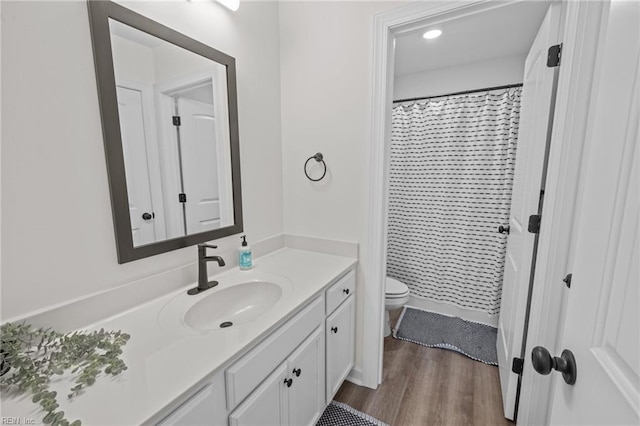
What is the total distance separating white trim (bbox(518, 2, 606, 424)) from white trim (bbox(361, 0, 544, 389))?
357 millimetres

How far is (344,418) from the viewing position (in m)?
1.47

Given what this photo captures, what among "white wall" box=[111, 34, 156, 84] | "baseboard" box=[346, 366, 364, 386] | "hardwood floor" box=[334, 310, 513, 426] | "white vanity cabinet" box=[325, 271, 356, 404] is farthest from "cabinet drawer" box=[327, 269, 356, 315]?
"white wall" box=[111, 34, 156, 84]

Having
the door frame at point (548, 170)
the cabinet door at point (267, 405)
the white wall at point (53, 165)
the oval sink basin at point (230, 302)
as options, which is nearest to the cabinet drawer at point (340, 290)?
the door frame at point (548, 170)

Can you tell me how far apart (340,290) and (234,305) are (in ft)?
1.76

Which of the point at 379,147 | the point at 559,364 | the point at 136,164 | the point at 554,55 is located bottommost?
the point at 559,364

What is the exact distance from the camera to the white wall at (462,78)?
209cm

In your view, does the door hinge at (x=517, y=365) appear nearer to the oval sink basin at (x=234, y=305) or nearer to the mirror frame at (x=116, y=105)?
the oval sink basin at (x=234, y=305)

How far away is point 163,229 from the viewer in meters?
1.14

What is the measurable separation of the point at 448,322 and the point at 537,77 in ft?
6.38

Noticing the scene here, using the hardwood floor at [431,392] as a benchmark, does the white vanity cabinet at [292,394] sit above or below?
above

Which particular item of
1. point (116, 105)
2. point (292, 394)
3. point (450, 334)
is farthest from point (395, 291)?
point (116, 105)

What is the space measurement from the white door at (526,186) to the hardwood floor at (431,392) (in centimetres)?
12

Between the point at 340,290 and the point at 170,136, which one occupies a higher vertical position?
the point at 170,136

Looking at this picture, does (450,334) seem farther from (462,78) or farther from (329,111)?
(462,78)
